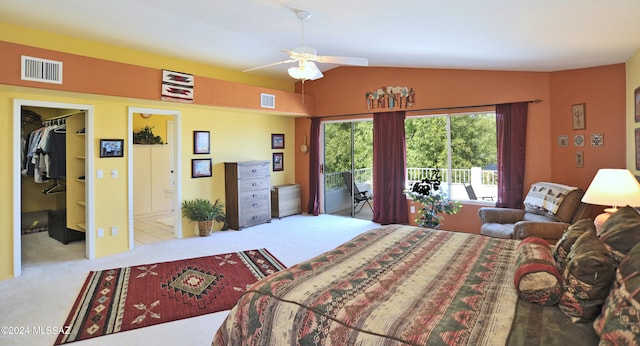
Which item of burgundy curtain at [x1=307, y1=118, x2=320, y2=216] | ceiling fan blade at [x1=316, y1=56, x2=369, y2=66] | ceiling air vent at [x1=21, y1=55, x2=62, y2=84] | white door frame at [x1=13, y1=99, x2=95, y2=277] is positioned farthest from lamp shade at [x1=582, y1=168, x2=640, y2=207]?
white door frame at [x1=13, y1=99, x2=95, y2=277]

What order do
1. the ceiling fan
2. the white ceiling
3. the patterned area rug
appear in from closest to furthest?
the white ceiling → the patterned area rug → the ceiling fan

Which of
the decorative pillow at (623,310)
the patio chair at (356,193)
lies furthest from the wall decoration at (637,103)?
the patio chair at (356,193)

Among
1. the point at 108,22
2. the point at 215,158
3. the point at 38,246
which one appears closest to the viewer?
the point at 108,22

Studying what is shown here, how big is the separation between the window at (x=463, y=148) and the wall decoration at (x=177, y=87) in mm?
3616

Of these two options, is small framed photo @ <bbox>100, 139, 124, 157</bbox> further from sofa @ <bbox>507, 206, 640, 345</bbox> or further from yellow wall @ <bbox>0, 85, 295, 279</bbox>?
sofa @ <bbox>507, 206, 640, 345</bbox>

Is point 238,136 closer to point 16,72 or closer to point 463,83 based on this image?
point 16,72

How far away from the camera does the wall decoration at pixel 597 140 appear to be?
4.28 metres

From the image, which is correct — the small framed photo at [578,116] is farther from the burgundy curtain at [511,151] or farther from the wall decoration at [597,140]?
the burgundy curtain at [511,151]

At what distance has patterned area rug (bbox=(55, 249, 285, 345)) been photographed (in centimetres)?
277

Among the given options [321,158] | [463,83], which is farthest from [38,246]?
[463,83]

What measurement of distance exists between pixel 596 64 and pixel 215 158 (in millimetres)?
5552

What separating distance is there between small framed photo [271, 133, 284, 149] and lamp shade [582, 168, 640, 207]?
206 inches

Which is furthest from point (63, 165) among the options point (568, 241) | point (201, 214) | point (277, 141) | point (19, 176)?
point (568, 241)

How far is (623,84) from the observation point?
4082 mm
